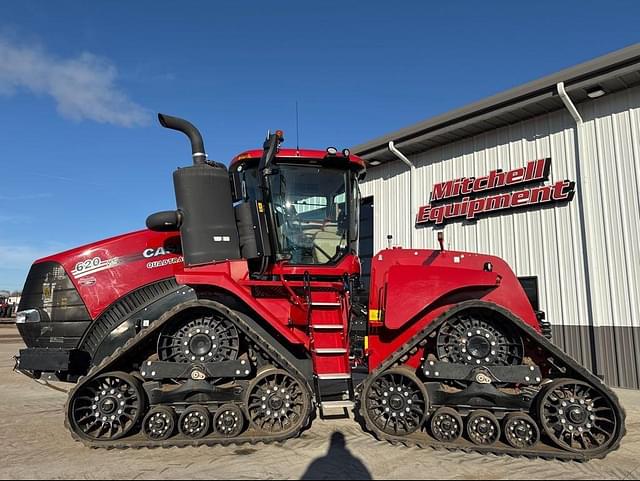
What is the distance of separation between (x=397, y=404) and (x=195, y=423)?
2.06 m

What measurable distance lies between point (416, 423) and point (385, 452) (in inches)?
17.5

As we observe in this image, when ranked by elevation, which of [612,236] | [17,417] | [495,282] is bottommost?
[17,417]

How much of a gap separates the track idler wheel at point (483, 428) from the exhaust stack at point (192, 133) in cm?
420

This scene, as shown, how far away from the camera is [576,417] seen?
14.1ft

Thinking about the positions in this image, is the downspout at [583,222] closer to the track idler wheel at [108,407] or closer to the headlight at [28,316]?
the track idler wheel at [108,407]

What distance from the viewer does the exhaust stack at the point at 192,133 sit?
559 centimetres

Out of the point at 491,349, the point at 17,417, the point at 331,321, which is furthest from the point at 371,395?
the point at 17,417

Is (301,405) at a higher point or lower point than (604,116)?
lower

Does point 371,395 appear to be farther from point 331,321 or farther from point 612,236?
point 612,236

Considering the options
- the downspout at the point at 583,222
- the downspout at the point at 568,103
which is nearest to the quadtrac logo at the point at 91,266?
the downspout at the point at 583,222

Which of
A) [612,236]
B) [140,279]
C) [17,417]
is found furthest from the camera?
[612,236]

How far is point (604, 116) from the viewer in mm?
8711

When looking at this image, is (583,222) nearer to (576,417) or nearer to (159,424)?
(576,417)

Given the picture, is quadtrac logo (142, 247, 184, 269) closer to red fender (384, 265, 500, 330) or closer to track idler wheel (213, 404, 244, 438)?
track idler wheel (213, 404, 244, 438)
